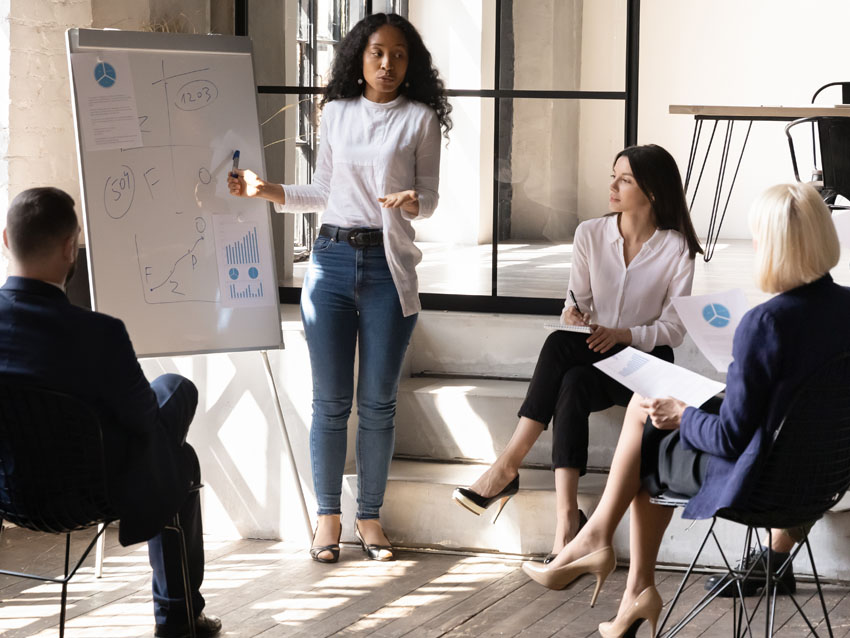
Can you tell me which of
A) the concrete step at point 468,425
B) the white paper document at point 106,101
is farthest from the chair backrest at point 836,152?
the white paper document at point 106,101

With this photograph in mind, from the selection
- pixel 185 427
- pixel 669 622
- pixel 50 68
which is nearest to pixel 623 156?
pixel 669 622

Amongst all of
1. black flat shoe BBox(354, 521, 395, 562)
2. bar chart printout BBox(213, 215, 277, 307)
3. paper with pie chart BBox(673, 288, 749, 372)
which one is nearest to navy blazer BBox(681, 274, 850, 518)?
paper with pie chart BBox(673, 288, 749, 372)

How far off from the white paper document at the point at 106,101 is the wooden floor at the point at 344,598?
133 centimetres

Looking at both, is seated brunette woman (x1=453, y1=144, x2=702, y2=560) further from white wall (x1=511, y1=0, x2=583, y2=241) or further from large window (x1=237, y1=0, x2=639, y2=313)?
white wall (x1=511, y1=0, x2=583, y2=241)

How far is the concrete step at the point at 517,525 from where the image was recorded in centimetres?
335

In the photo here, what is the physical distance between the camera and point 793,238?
228 centimetres

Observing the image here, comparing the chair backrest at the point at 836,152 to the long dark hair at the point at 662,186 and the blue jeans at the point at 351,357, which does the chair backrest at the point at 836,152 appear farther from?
the blue jeans at the point at 351,357

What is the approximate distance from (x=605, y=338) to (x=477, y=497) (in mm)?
632

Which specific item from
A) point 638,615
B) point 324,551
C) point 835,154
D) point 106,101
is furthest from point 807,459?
point 835,154

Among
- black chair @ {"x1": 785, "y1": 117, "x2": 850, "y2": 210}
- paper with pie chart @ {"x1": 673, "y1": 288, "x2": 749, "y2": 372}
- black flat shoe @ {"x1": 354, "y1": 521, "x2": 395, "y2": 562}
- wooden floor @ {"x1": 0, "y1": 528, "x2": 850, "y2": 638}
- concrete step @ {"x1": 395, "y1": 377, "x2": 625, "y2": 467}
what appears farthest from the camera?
black chair @ {"x1": 785, "y1": 117, "x2": 850, "y2": 210}

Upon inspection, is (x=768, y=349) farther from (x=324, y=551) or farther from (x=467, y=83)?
(x=467, y=83)

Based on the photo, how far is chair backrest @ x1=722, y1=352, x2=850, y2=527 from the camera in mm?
2252

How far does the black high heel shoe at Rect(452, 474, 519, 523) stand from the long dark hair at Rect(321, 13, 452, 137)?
1.12 metres

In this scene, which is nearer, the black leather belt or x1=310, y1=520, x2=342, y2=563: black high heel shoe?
the black leather belt
